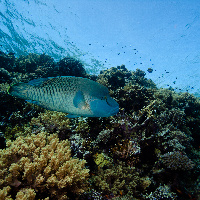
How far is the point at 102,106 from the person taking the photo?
1142 millimetres

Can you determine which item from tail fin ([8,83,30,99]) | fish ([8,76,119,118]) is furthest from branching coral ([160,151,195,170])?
tail fin ([8,83,30,99])

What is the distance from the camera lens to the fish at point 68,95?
1021 millimetres

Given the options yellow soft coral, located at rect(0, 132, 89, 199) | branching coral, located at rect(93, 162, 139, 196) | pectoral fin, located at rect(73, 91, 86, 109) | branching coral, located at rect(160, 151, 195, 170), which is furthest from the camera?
branching coral, located at rect(160, 151, 195, 170)

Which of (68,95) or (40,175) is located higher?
(68,95)

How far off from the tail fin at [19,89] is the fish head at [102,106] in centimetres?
56

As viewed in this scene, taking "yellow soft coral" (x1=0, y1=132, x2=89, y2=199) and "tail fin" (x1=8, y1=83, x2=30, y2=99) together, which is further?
"yellow soft coral" (x1=0, y1=132, x2=89, y2=199)

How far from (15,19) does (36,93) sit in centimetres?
4634

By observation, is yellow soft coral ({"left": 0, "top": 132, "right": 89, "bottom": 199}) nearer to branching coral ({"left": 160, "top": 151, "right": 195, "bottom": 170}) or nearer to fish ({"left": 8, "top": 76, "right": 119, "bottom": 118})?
fish ({"left": 8, "top": 76, "right": 119, "bottom": 118})

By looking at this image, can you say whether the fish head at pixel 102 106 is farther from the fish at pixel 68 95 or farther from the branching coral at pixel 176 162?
the branching coral at pixel 176 162

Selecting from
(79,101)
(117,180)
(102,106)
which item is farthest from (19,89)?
(117,180)

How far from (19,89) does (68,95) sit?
40cm

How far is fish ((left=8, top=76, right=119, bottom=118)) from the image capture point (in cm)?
102

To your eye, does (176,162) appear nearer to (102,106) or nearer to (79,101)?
(102,106)

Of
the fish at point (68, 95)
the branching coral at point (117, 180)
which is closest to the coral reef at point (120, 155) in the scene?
the branching coral at point (117, 180)
